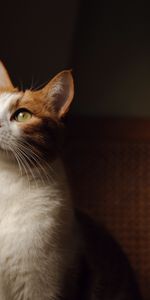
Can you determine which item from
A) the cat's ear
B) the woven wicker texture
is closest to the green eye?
the cat's ear

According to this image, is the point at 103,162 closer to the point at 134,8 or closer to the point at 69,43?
the point at 69,43

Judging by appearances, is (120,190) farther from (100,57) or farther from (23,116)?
(23,116)

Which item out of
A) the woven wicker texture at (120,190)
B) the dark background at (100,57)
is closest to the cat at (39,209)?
the woven wicker texture at (120,190)

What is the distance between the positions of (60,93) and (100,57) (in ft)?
2.17

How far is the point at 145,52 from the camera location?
1.67 metres

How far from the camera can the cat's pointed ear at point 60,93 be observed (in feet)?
3.41

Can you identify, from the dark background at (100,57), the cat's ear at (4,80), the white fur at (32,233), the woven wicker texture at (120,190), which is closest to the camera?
the white fur at (32,233)

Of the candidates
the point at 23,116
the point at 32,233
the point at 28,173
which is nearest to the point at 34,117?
the point at 23,116

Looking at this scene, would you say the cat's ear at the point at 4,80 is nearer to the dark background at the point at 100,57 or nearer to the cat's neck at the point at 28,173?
the cat's neck at the point at 28,173

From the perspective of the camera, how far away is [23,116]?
1.02 metres

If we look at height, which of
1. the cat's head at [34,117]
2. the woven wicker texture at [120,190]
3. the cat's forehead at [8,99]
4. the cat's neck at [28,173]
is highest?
the cat's forehead at [8,99]

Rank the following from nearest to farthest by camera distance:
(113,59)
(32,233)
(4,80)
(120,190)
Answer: (32,233) → (4,80) → (120,190) → (113,59)

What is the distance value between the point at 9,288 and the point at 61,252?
14 centimetres

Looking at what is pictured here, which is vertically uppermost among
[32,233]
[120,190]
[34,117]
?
[34,117]
